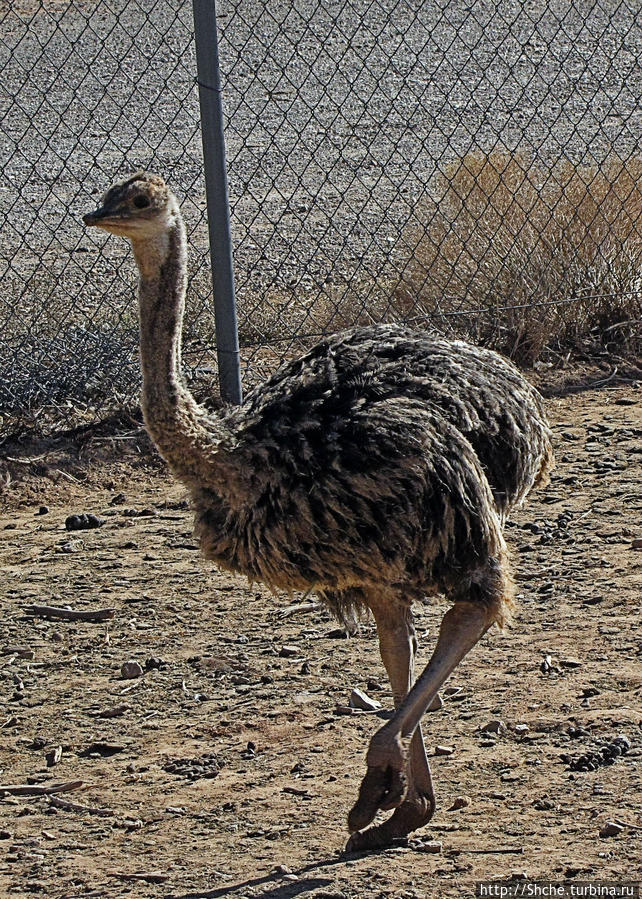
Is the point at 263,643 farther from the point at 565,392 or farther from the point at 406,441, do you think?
the point at 565,392

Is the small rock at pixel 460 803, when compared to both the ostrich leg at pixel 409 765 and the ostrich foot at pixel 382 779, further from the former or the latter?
the ostrich foot at pixel 382 779

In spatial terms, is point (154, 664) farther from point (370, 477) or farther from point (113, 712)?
point (370, 477)

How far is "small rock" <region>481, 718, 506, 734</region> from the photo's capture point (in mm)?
4320

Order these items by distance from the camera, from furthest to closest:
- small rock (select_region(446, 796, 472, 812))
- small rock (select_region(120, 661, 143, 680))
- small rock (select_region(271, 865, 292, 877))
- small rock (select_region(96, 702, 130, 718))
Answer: small rock (select_region(120, 661, 143, 680)) → small rock (select_region(96, 702, 130, 718)) → small rock (select_region(446, 796, 472, 812)) → small rock (select_region(271, 865, 292, 877))

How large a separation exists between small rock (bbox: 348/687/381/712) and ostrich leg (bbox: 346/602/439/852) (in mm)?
502

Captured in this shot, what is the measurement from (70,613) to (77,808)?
4.40 ft

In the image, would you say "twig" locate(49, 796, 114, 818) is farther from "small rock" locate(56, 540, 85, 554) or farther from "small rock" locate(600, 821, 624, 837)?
"small rock" locate(56, 540, 85, 554)

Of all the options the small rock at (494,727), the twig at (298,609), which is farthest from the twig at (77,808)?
the twig at (298,609)

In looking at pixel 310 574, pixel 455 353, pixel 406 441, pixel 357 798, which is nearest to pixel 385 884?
pixel 357 798

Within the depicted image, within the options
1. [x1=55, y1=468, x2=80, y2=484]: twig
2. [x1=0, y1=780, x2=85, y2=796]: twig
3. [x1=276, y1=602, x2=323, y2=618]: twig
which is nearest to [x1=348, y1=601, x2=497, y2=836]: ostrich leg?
[x1=0, y1=780, x2=85, y2=796]: twig

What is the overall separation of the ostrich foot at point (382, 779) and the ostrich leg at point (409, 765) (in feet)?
0.06

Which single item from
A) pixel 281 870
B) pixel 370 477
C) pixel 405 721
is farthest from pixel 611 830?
pixel 370 477

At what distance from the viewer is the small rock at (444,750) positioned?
14.0 feet

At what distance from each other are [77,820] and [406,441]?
4.71 feet
